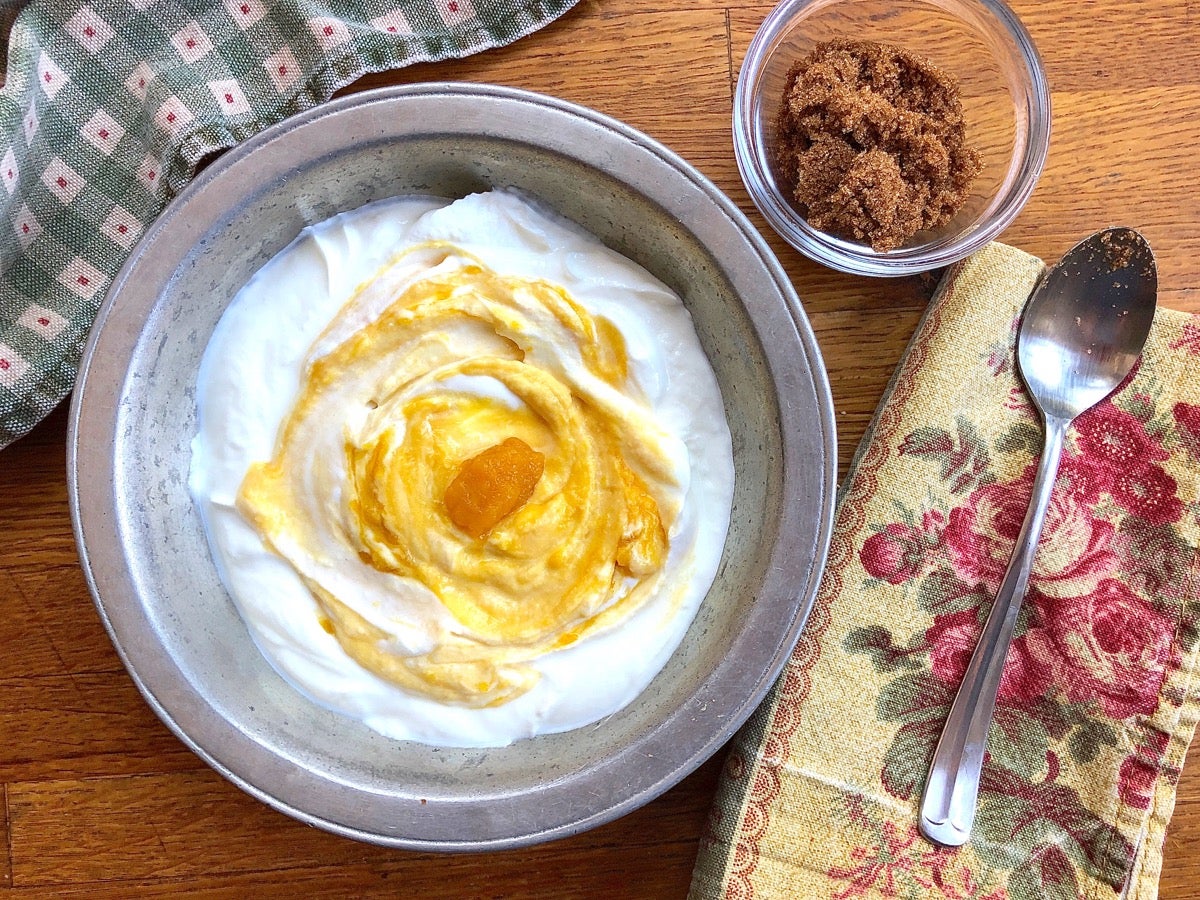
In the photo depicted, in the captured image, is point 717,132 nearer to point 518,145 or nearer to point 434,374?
point 518,145

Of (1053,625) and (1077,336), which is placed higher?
(1077,336)

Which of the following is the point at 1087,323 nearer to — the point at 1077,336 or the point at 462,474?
the point at 1077,336

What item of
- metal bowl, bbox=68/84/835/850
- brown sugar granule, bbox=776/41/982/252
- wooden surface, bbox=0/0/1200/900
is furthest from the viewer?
wooden surface, bbox=0/0/1200/900

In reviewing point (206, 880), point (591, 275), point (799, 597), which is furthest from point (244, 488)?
point (799, 597)

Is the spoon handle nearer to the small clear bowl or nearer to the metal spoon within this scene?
the metal spoon

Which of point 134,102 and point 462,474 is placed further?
point 134,102

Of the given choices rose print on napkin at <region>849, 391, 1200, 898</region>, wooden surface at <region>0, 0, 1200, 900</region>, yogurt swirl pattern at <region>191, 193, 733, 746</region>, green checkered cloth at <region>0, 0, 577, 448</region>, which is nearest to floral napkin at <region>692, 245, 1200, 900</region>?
rose print on napkin at <region>849, 391, 1200, 898</region>

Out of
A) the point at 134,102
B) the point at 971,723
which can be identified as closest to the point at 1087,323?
the point at 971,723
